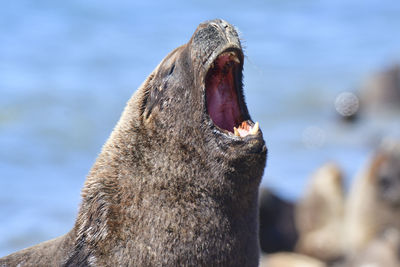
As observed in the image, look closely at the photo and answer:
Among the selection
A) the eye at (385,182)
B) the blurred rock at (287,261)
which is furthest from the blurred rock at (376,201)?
the blurred rock at (287,261)

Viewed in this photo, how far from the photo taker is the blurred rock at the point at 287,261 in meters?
9.20

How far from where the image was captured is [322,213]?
10867 mm

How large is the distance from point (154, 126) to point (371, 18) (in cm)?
2318

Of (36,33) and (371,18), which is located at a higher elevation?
(371,18)

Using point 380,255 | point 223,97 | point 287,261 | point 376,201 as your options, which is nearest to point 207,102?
point 223,97

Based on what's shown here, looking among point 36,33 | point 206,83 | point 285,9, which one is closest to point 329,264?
point 206,83

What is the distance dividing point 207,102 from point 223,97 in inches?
4.6

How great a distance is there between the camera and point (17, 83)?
16062 mm

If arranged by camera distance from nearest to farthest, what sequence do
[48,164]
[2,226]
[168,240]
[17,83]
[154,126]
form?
[168,240] < [154,126] < [2,226] < [48,164] < [17,83]

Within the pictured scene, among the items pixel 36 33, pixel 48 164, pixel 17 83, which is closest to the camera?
pixel 48 164

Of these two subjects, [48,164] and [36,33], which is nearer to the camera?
[48,164]

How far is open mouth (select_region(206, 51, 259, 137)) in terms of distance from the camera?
4098 millimetres

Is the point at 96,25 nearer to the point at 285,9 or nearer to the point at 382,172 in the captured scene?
the point at 285,9

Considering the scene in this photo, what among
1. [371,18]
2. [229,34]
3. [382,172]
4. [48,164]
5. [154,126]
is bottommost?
[154,126]
